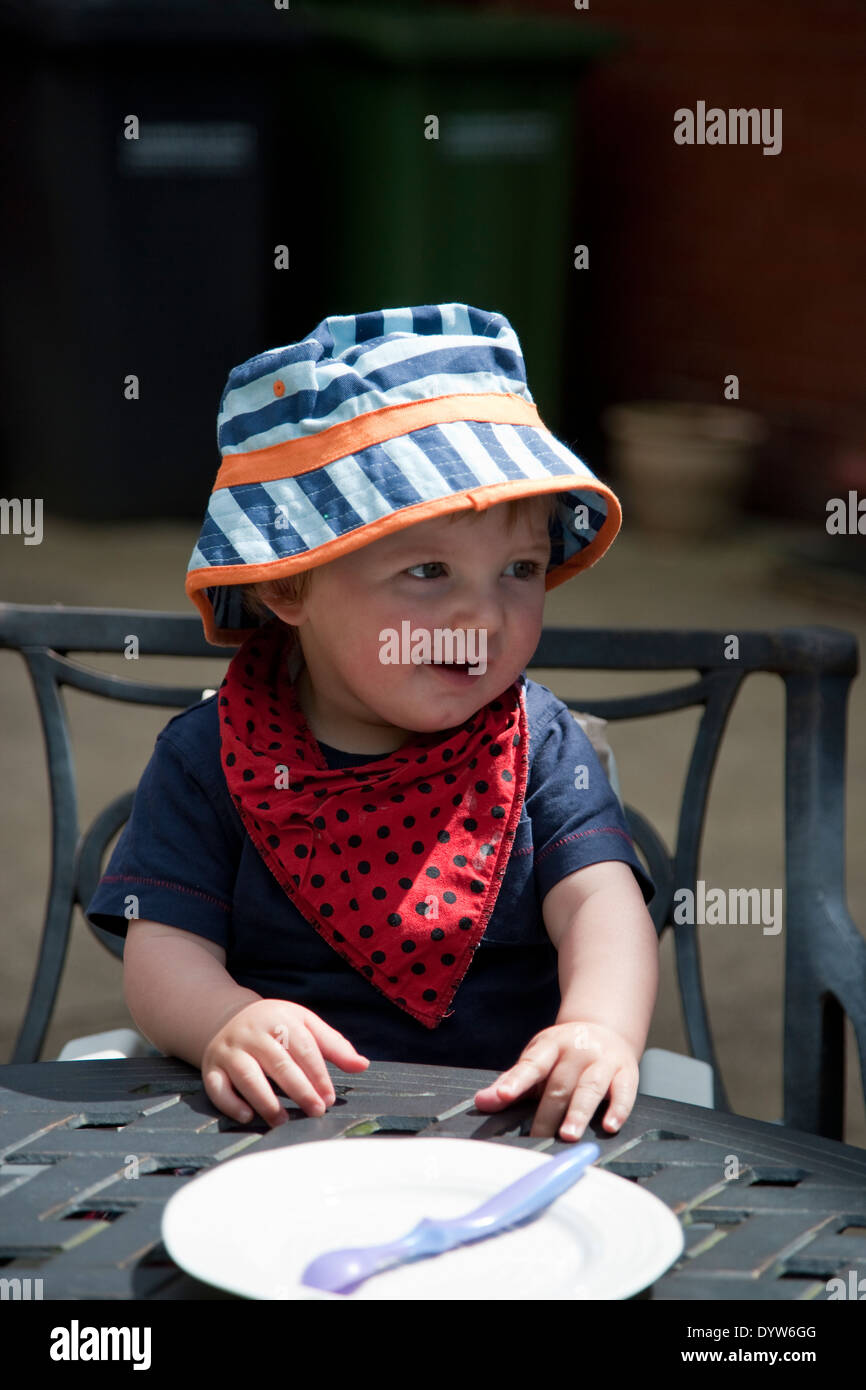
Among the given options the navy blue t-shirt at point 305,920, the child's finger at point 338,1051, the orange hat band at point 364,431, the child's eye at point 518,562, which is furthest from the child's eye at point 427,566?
the child's finger at point 338,1051

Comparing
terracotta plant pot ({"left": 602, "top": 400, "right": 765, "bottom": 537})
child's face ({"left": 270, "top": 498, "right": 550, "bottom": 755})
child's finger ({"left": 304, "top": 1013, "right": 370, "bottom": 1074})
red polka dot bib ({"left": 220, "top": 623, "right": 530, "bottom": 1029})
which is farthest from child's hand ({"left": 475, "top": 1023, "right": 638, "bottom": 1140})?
terracotta plant pot ({"left": 602, "top": 400, "right": 765, "bottom": 537})

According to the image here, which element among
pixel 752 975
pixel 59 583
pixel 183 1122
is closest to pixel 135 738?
pixel 59 583

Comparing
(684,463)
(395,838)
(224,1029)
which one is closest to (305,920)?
(395,838)

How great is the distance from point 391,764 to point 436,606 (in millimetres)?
197

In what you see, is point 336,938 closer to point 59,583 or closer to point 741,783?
point 741,783

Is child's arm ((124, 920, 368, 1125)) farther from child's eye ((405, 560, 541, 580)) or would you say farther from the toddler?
child's eye ((405, 560, 541, 580))

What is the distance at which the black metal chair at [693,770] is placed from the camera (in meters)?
1.67

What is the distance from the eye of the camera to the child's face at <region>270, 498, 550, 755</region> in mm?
1441

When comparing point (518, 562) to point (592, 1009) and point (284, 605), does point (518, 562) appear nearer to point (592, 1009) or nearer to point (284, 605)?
point (284, 605)

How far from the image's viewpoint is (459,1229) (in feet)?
3.31

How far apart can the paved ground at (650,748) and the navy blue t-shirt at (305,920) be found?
2.99 ft

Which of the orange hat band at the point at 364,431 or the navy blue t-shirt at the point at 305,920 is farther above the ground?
the orange hat band at the point at 364,431

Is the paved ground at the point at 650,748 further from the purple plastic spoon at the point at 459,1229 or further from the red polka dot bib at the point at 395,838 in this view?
the purple plastic spoon at the point at 459,1229

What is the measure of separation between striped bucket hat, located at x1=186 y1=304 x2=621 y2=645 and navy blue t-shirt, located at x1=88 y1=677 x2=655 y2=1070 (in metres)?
0.22
